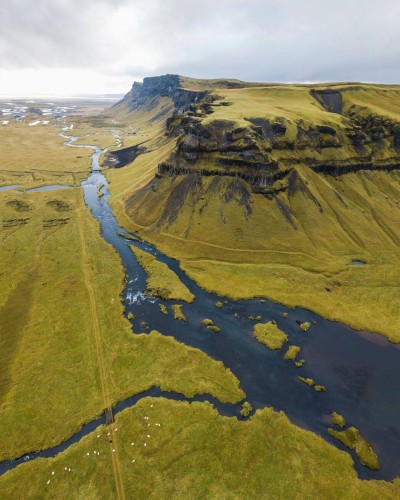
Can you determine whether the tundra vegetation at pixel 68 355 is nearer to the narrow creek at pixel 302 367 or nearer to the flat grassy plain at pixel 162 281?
the narrow creek at pixel 302 367

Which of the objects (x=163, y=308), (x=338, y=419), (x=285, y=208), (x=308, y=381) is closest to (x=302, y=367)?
(x=308, y=381)

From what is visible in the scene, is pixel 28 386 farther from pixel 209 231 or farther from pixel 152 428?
pixel 209 231

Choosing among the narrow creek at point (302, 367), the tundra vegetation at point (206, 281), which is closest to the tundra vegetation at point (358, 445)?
the tundra vegetation at point (206, 281)

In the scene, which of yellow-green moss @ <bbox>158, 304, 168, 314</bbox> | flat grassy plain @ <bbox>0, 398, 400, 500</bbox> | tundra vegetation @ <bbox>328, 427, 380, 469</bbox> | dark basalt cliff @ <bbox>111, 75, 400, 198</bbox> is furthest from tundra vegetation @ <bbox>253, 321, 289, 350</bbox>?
dark basalt cliff @ <bbox>111, 75, 400, 198</bbox>

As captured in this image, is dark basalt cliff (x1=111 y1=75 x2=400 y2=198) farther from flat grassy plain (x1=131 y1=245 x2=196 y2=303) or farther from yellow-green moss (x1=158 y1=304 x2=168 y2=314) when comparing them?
yellow-green moss (x1=158 y1=304 x2=168 y2=314)

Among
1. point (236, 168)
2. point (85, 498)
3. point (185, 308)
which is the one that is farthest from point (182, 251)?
point (85, 498)
